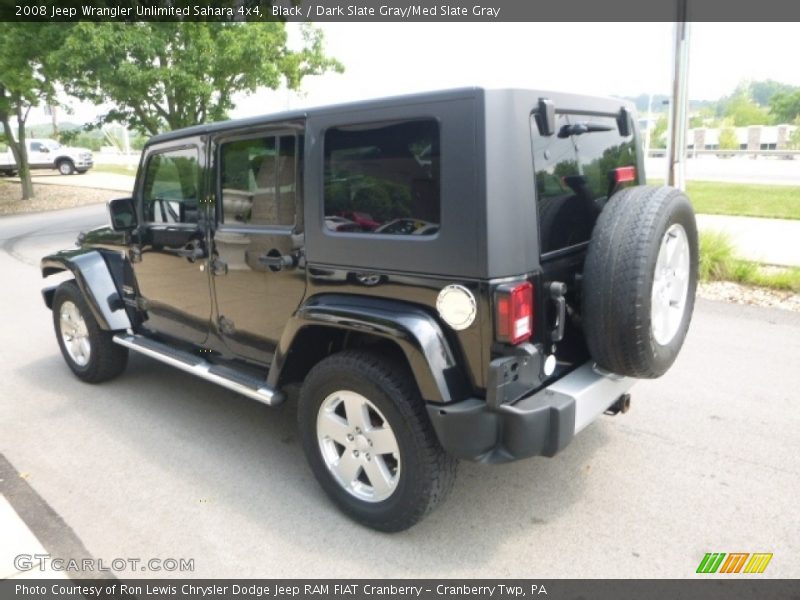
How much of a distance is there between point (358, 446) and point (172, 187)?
221cm

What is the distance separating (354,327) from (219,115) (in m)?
11.5

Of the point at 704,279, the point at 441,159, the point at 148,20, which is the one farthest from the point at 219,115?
the point at 441,159

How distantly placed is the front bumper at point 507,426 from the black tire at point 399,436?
13cm

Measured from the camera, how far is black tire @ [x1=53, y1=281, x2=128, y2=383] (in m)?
4.55

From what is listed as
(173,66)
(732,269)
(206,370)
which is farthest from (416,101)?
(173,66)

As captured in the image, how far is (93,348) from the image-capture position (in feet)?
15.1

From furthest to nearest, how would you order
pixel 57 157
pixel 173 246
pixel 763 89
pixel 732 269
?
1. pixel 763 89
2. pixel 57 157
3. pixel 732 269
4. pixel 173 246

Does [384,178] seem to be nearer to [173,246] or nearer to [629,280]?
[629,280]

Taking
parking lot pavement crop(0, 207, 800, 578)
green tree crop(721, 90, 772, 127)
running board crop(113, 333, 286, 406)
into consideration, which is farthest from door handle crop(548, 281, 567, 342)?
green tree crop(721, 90, 772, 127)

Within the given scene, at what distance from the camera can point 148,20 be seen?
11.5 meters

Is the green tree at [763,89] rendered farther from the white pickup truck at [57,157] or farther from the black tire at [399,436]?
the black tire at [399,436]

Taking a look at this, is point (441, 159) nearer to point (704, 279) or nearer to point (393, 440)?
point (393, 440)

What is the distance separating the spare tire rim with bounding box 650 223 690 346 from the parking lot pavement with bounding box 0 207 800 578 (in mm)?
845

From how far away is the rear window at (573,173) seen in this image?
2.64 meters
